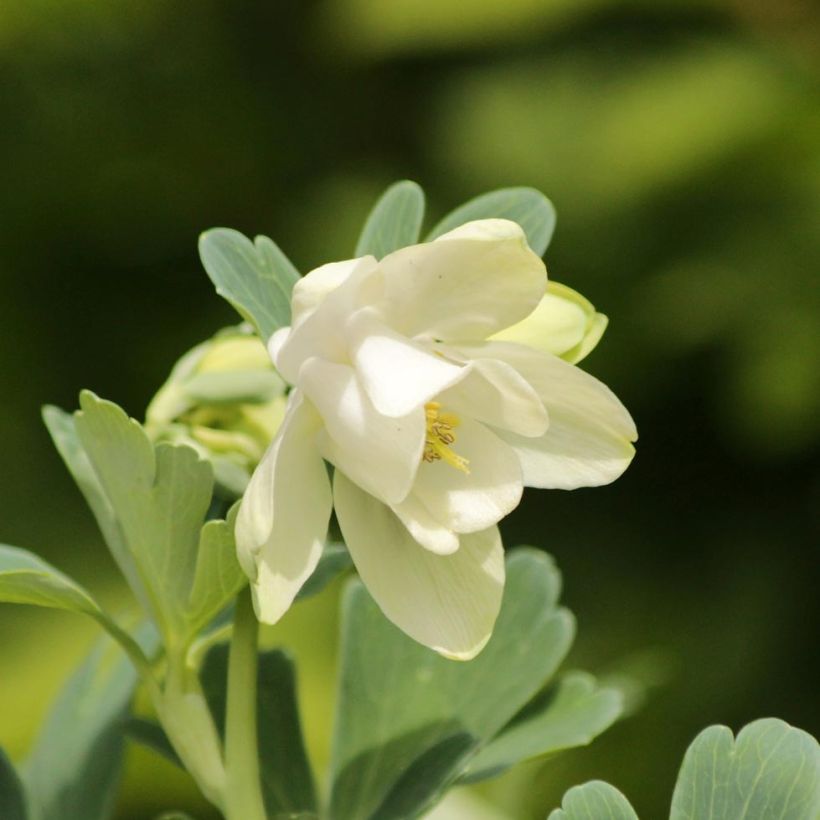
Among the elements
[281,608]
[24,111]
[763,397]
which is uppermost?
[24,111]

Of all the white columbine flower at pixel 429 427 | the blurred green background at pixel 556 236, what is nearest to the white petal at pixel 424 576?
the white columbine flower at pixel 429 427

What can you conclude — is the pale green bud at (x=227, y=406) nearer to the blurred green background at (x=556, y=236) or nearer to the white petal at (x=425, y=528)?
the white petal at (x=425, y=528)

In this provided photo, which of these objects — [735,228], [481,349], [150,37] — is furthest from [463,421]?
Result: [150,37]

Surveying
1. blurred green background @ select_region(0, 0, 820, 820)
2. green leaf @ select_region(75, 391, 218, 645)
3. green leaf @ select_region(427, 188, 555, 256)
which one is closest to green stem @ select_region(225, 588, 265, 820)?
green leaf @ select_region(75, 391, 218, 645)

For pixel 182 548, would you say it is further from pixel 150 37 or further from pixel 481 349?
pixel 150 37

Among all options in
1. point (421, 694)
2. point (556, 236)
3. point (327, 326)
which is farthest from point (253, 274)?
point (556, 236)

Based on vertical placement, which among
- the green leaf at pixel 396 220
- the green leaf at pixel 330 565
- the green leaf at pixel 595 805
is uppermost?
the green leaf at pixel 396 220
